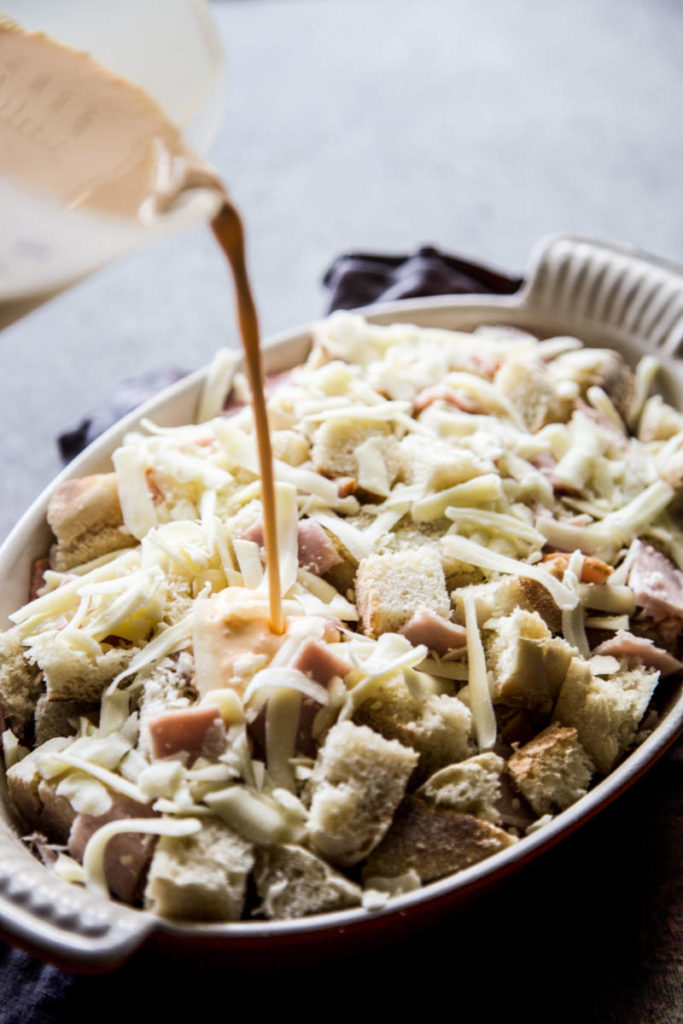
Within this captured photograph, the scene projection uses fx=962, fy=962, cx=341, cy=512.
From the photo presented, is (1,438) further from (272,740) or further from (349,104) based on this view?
(349,104)

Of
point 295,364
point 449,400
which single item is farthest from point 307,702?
point 295,364

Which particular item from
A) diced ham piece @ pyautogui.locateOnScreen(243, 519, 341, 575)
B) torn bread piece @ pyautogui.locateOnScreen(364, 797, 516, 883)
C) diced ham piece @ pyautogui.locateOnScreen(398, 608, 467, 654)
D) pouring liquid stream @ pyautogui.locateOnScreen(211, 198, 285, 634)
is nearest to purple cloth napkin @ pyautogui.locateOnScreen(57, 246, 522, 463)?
diced ham piece @ pyautogui.locateOnScreen(243, 519, 341, 575)

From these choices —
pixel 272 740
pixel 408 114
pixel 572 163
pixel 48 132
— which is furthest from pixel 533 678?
pixel 408 114

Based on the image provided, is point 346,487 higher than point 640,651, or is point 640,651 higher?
point 346,487

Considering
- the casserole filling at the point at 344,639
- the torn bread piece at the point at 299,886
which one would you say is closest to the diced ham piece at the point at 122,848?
the casserole filling at the point at 344,639

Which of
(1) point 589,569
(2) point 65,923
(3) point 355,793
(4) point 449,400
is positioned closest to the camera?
(2) point 65,923

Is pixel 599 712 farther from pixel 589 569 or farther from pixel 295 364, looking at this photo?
pixel 295 364

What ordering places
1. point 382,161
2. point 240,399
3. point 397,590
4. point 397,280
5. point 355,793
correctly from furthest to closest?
point 382,161
point 397,280
point 240,399
point 397,590
point 355,793

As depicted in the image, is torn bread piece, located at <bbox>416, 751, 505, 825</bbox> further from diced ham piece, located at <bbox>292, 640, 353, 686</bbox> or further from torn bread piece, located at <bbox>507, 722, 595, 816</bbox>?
diced ham piece, located at <bbox>292, 640, 353, 686</bbox>
